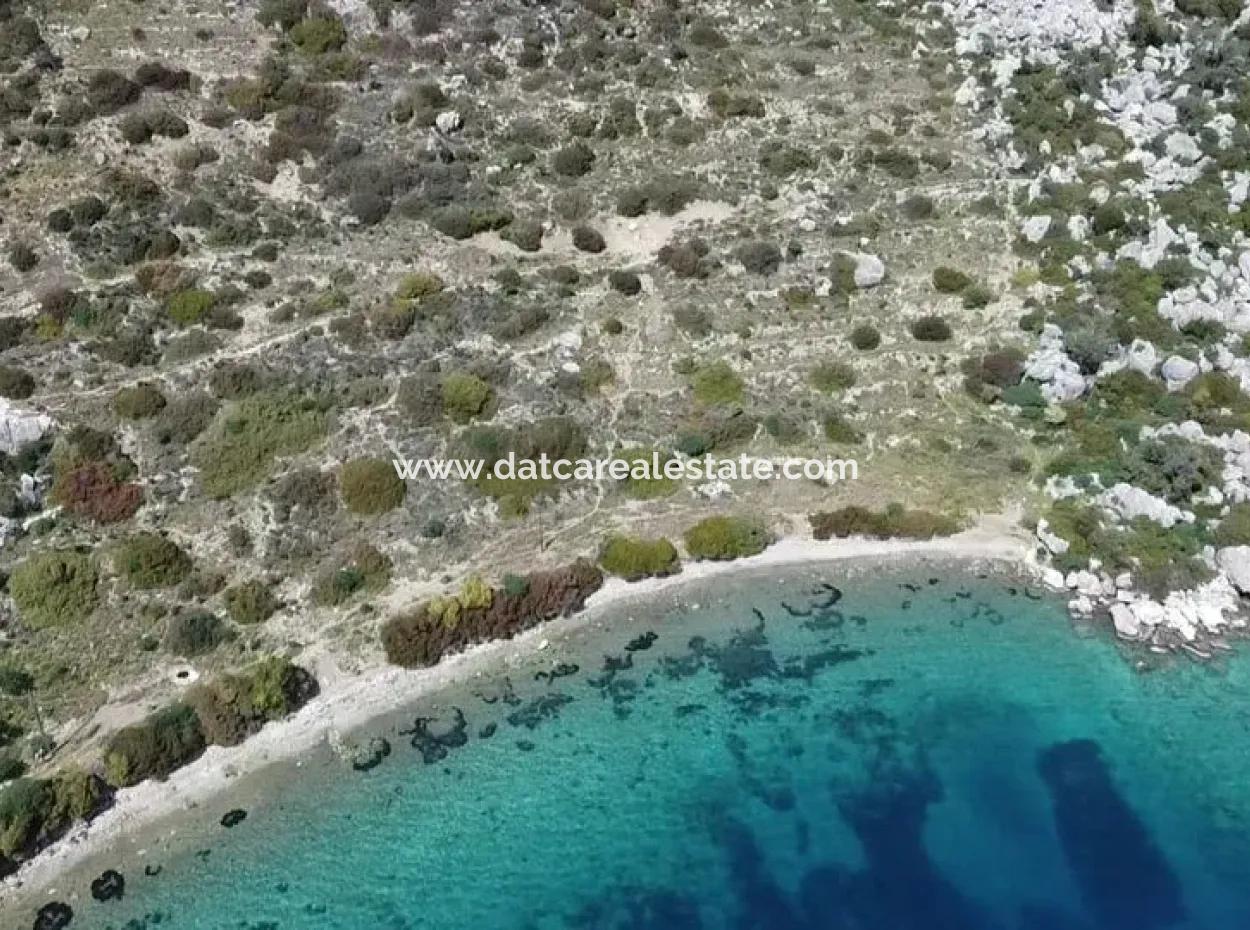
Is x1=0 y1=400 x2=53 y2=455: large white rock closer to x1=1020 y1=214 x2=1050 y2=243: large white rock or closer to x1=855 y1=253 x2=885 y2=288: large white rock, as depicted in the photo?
x1=855 y1=253 x2=885 y2=288: large white rock

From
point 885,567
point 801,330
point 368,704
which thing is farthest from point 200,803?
point 801,330

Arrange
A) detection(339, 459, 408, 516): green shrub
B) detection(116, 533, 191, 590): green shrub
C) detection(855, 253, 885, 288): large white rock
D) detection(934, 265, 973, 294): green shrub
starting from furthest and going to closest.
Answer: detection(855, 253, 885, 288): large white rock
detection(934, 265, 973, 294): green shrub
detection(339, 459, 408, 516): green shrub
detection(116, 533, 191, 590): green shrub

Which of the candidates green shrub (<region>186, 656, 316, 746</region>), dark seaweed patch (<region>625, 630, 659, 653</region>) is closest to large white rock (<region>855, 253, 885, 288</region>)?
dark seaweed patch (<region>625, 630, 659, 653</region>)

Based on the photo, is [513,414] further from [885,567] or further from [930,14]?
[930,14]

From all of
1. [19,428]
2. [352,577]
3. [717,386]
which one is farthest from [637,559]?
[19,428]

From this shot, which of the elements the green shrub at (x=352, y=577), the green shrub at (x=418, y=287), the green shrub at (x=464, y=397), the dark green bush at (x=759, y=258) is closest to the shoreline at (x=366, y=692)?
the green shrub at (x=352, y=577)

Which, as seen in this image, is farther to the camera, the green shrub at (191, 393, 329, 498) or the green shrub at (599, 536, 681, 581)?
the green shrub at (191, 393, 329, 498)

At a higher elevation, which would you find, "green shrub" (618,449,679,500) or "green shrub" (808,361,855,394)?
"green shrub" (808,361,855,394)

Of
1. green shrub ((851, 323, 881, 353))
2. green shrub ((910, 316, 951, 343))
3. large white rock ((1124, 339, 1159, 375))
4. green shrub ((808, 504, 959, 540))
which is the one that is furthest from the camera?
green shrub ((910, 316, 951, 343))

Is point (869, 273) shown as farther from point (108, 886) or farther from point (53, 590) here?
point (108, 886)
